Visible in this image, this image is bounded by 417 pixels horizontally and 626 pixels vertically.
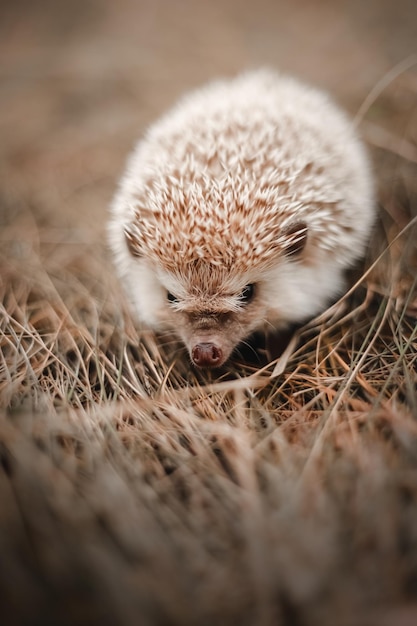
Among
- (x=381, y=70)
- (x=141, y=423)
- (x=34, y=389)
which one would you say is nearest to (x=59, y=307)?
(x=34, y=389)

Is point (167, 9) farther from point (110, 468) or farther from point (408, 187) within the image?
point (110, 468)

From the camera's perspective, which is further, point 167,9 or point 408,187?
point 167,9

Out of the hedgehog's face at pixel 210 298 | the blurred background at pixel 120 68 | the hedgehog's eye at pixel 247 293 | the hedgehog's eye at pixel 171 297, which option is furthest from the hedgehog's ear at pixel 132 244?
the blurred background at pixel 120 68

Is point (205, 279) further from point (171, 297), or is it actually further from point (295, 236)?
point (295, 236)

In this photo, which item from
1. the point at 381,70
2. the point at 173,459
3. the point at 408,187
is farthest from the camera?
the point at 381,70

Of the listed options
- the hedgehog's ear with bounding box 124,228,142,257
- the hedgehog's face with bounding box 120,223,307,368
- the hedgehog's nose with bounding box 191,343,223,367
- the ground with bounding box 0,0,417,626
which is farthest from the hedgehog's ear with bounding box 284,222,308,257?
the hedgehog's ear with bounding box 124,228,142,257

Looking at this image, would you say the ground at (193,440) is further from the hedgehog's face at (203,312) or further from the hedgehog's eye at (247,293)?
the hedgehog's eye at (247,293)

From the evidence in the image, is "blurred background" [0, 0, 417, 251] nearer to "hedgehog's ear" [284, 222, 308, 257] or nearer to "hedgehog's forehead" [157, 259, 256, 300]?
"hedgehog's forehead" [157, 259, 256, 300]
